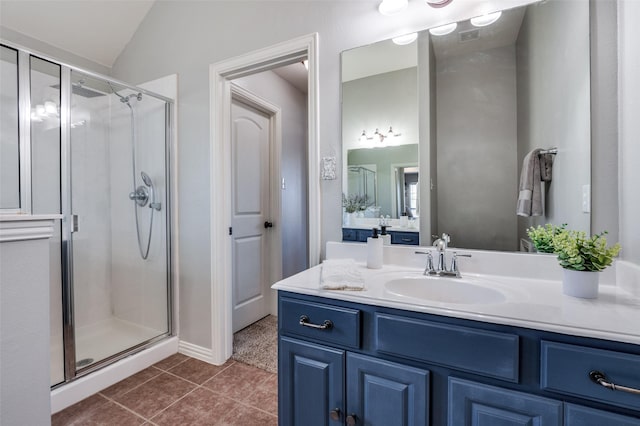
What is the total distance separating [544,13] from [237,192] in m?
2.33

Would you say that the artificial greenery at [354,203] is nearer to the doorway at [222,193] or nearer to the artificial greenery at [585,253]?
the doorway at [222,193]

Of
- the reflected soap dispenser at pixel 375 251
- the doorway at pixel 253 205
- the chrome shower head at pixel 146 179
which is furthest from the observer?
the doorway at pixel 253 205

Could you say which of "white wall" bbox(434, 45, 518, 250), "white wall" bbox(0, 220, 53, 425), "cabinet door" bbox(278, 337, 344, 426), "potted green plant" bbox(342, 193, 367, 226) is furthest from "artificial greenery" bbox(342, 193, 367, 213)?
"white wall" bbox(0, 220, 53, 425)

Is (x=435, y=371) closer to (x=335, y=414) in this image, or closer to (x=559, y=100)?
(x=335, y=414)

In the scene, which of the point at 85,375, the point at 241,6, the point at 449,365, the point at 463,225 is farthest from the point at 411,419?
the point at 241,6

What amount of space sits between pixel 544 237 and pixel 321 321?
3.31ft

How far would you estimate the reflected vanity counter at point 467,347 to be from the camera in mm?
757

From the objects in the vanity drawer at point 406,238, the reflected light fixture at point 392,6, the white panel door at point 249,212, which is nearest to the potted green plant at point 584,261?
the vanity drawer at point 406,238

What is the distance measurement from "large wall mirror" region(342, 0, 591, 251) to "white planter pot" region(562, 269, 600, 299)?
29cm

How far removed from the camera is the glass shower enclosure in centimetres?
175

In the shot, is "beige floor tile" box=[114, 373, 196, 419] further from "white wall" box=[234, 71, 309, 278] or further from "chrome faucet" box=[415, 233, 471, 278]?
"chrome faucet" box=[415, 233, 471, 278]

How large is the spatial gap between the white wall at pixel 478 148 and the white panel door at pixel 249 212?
1801 mm

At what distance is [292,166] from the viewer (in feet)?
10.6

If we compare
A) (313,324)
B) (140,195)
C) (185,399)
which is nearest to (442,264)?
(313,324)
